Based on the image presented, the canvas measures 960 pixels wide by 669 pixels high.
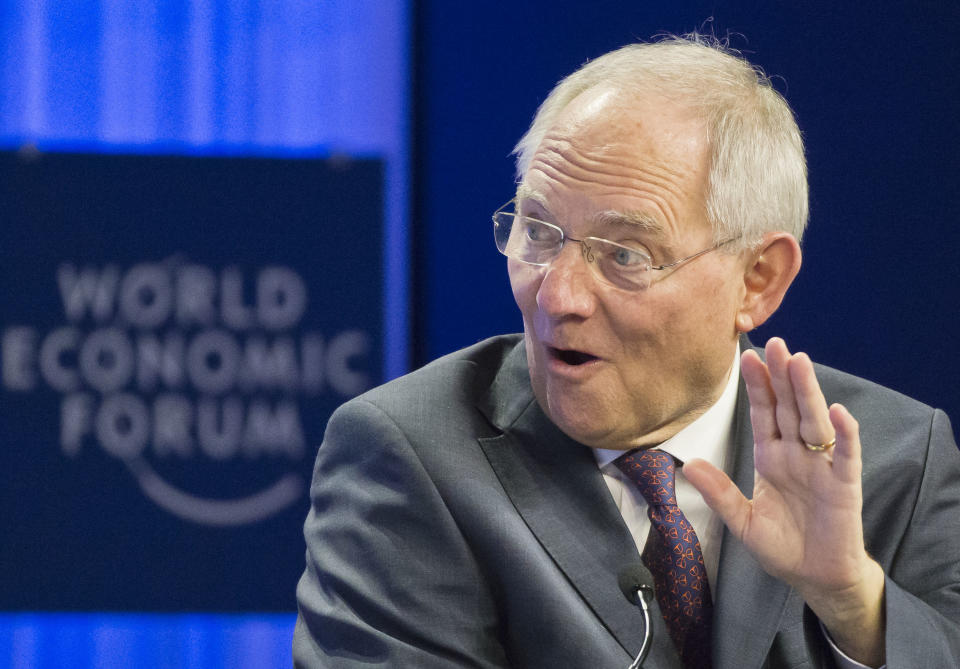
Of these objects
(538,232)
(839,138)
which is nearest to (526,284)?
(538,232)

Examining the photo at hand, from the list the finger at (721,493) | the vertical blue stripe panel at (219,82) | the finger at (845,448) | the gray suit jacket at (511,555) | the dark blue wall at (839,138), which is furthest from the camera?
the vertical blue stripe panel at (219,82)

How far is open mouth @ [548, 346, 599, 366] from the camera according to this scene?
5.32 feet

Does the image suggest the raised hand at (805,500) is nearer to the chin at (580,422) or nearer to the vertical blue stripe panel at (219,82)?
the chin at (580,422)

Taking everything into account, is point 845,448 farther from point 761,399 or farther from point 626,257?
point 626,257

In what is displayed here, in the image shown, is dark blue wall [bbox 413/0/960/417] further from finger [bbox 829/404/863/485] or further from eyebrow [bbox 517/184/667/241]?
finger [bbox 829/404/863/485]

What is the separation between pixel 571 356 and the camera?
5.43 feet

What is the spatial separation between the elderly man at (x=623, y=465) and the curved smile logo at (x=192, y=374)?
1.20m

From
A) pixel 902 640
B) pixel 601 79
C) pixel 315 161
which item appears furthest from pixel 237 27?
pixel 902 640

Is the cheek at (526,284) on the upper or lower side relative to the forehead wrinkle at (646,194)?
lower

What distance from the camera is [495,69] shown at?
112 inches

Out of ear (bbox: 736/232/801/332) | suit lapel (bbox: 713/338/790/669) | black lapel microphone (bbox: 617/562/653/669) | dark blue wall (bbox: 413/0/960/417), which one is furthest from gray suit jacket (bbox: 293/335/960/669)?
dark blue wall (bbox: 413/0/960/417)

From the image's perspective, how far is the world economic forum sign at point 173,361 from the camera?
2875 mm

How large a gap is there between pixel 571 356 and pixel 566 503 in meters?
0.23

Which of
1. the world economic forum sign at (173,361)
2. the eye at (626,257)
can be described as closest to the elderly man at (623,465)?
the eye at (626,257)
